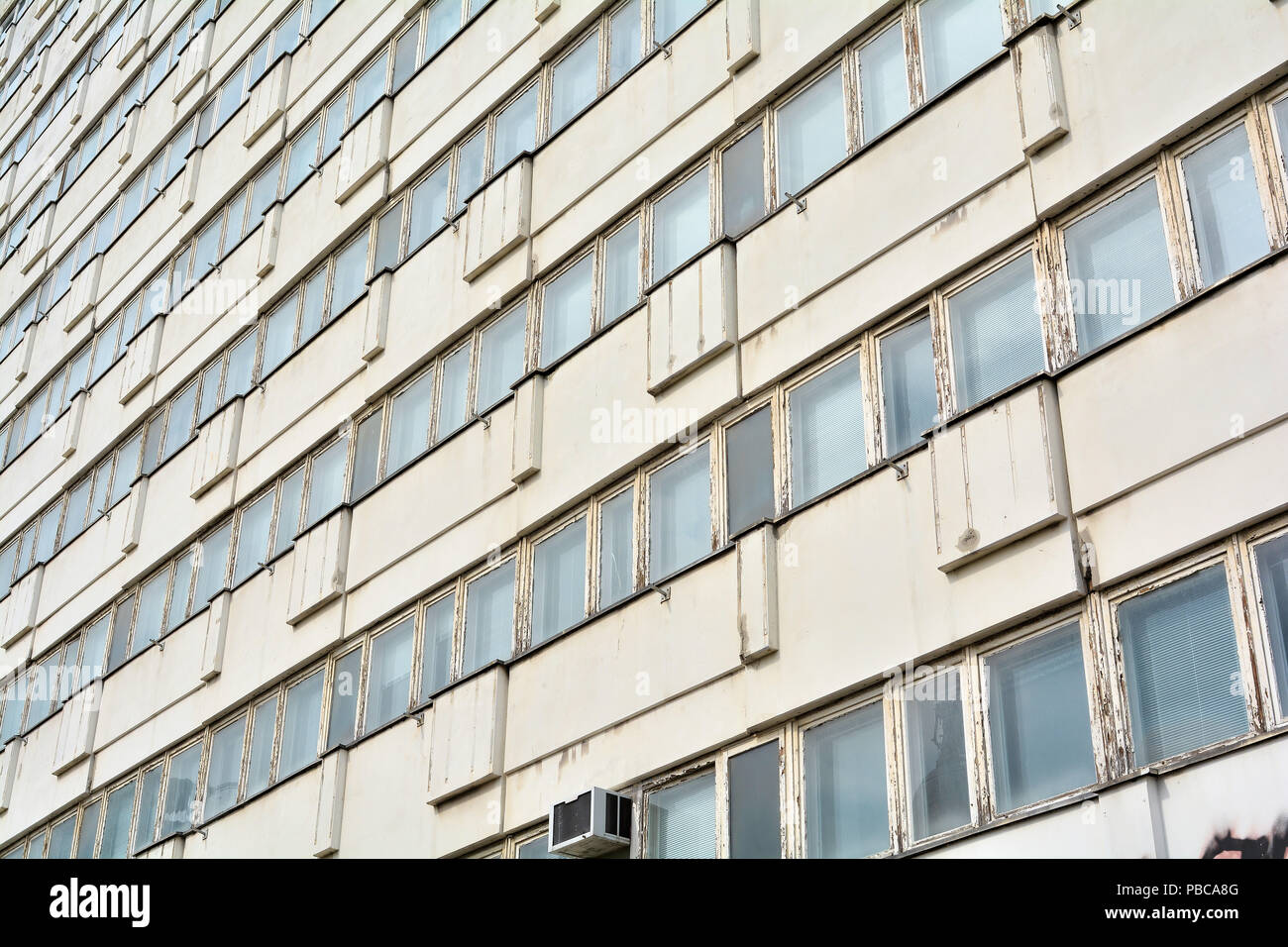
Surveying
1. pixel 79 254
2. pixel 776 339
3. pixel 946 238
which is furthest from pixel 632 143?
pixel 79 254

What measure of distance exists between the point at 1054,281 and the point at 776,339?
2840 millimetres

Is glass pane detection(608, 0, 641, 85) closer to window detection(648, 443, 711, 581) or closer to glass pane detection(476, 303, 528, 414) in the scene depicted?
glass pane detection(476, 303, 528, 414)

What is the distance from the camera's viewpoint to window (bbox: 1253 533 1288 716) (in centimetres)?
1052

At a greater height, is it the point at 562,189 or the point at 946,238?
the point at 562,189

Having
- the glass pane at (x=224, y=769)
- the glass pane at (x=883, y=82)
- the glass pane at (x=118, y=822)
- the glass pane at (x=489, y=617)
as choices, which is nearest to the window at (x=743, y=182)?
the glass pane at (x=883, y=82)

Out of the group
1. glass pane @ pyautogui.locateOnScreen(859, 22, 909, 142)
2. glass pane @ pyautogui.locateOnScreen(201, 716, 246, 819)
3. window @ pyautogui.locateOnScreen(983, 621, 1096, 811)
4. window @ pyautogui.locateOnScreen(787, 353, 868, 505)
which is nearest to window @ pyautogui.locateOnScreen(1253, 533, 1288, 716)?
window @ pyautogui.locateOnScreen(983, 621, 1096, 811)

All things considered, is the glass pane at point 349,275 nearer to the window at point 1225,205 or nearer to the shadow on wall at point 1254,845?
the window at point 1225,205

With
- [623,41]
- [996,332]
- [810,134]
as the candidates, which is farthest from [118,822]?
[996,332]

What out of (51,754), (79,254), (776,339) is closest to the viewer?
(776,339)

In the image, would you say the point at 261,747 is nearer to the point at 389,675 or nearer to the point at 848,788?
the point at 389,675

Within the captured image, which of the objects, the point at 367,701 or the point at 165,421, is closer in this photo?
the point at 367,701

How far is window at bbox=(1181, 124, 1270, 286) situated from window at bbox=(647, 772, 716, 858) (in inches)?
219
